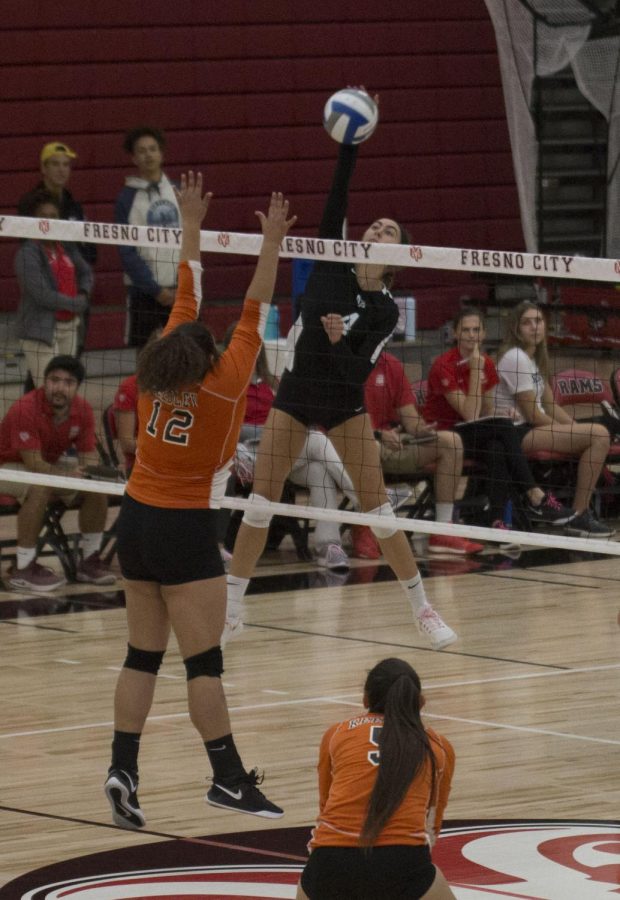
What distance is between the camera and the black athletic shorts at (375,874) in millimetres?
4613

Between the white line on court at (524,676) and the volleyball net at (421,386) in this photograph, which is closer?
the volleyball net at (421,386)

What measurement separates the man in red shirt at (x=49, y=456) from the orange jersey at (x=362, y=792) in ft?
17.9

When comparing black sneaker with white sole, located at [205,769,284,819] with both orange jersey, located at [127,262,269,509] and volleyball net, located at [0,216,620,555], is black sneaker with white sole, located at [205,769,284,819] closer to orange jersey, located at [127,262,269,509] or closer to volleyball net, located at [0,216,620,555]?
orange jersey, located at [127,262,269,509]

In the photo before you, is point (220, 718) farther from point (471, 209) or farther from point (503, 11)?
point (471, 209)

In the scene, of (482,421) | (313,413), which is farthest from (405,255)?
(482,421)

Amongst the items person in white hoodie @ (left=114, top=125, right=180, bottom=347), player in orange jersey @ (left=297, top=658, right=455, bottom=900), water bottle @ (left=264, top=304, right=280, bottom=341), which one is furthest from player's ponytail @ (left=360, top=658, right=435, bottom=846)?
person in white hoodie @ (left=114, top=125, right=180, bottom=347)

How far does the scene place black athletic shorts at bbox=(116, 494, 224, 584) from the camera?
19.5ft

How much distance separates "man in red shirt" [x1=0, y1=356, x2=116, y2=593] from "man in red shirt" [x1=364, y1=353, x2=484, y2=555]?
5.75ft

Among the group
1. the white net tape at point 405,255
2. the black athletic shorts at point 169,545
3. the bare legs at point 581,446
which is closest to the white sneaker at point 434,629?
the white net tape at point 405,255

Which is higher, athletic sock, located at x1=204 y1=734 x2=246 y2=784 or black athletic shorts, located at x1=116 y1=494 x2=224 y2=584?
black athletic shorts, located at x1=116 y1=494 x2=224 y2=584

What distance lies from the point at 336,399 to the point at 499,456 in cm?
320

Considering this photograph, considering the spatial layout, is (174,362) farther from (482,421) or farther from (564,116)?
(564,116)

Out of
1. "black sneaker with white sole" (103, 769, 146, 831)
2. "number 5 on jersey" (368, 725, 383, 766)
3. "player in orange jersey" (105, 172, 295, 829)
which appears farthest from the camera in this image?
"black sneaker with white sole" (103, 769, 146, 831)

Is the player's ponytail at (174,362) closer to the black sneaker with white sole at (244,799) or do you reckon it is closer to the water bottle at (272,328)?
the black sneaker with white sole at (244,799)
